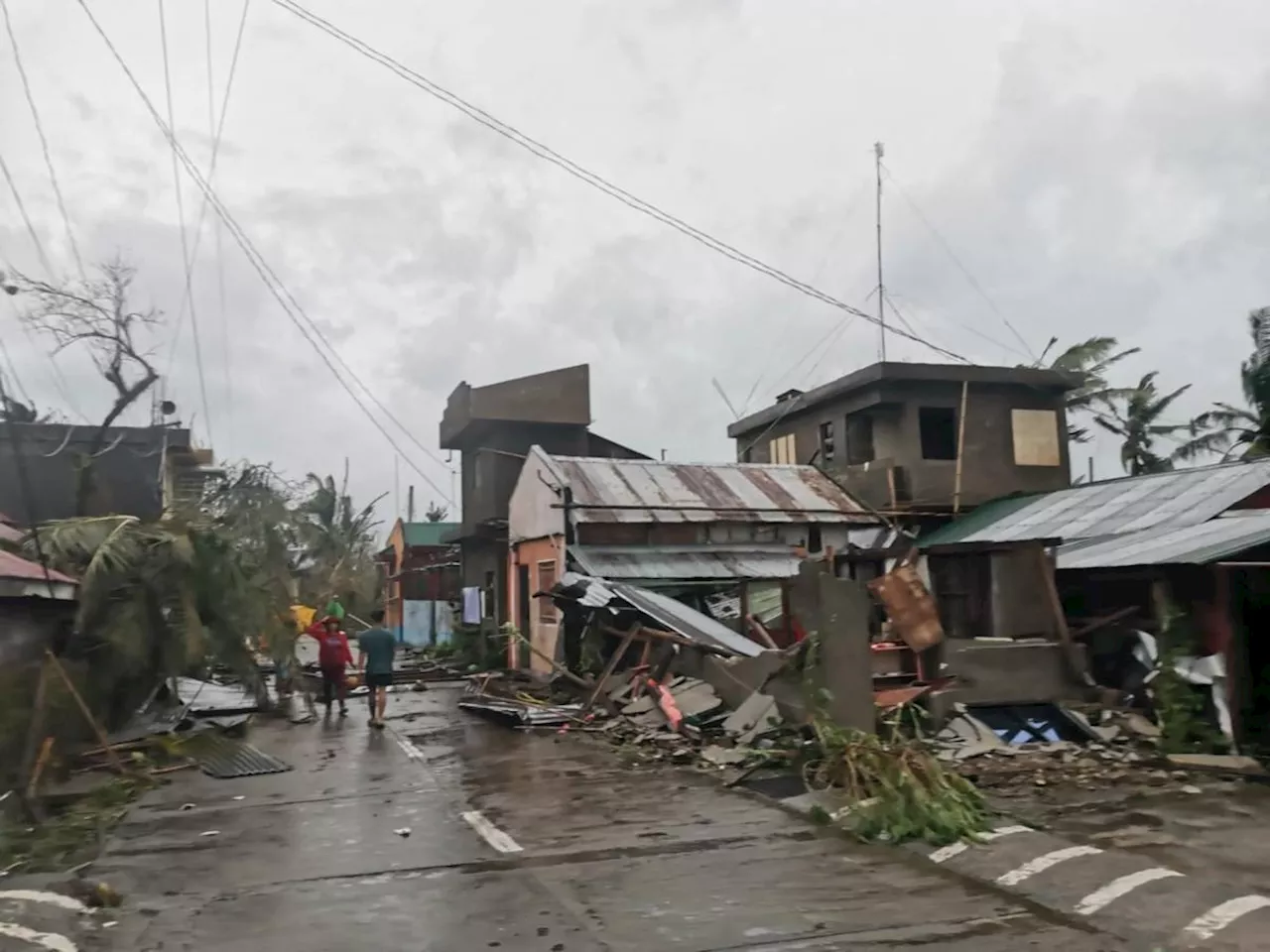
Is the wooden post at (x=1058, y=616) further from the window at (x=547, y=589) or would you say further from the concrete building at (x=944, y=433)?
the window at (x=547, y=589)

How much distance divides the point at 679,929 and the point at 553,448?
82.4 feet

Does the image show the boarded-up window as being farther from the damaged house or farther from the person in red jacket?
the person in red jacket

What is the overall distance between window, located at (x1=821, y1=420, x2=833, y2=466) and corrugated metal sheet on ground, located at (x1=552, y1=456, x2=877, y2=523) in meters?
2.63

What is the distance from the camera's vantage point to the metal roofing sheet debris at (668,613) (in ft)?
46.1

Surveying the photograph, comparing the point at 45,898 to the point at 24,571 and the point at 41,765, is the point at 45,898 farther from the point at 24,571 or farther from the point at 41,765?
the point at 24,571

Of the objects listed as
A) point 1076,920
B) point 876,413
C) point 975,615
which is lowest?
point 1076,920

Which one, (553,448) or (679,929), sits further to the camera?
(553,448)

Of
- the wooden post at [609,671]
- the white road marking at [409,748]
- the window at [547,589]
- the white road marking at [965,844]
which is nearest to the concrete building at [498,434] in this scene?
the window at [547,589]

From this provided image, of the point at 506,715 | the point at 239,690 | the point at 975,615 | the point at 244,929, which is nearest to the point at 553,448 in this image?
the point at 239,690

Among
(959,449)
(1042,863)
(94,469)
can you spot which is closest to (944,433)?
(959,449)

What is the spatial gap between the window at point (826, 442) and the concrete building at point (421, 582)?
12356 millimetres

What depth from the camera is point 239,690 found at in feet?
61.8

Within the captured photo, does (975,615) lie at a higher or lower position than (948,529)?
lower

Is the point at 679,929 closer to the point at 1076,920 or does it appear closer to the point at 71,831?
the point at 1076,920
